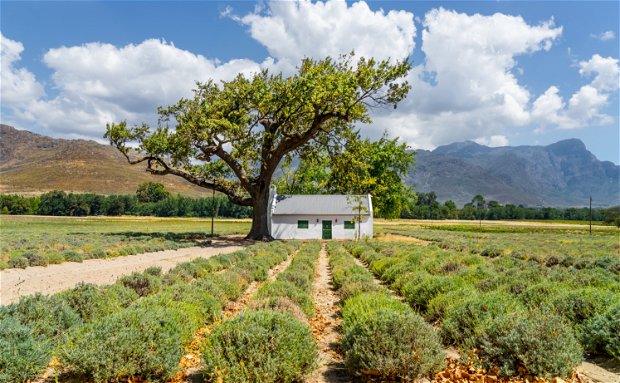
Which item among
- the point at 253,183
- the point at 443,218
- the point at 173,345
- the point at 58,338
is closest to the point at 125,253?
the point at 253,183

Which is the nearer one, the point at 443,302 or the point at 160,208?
the point at 443,302

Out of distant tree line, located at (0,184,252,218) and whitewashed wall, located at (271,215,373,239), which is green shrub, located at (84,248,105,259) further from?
distant tree line, located at (0,184,252,218)

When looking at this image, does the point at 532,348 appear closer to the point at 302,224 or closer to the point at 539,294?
the point at 539,294

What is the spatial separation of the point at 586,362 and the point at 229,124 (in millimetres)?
25269

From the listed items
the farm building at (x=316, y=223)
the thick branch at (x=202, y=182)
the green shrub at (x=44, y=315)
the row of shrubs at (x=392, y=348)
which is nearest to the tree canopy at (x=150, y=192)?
the farm building at (x=316, y=223)

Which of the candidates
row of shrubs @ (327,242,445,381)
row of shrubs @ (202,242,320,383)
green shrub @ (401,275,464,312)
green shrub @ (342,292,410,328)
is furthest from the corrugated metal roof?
row of shrubs @ (202,242,320,383)

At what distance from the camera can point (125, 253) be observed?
22.0 m

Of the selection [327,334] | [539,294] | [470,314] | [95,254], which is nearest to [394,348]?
[470,314]

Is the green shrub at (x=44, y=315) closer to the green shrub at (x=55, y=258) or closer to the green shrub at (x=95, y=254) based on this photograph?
the green shrub at (x=55, y=258)

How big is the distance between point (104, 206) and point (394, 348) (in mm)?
136562

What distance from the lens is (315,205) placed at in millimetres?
43344

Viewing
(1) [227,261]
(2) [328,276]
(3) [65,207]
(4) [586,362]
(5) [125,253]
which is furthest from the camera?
(3) [65,207]

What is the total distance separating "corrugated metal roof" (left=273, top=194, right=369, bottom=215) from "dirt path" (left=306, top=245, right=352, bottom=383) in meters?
27.7

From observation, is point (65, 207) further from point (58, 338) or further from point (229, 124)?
point (58, 338)
